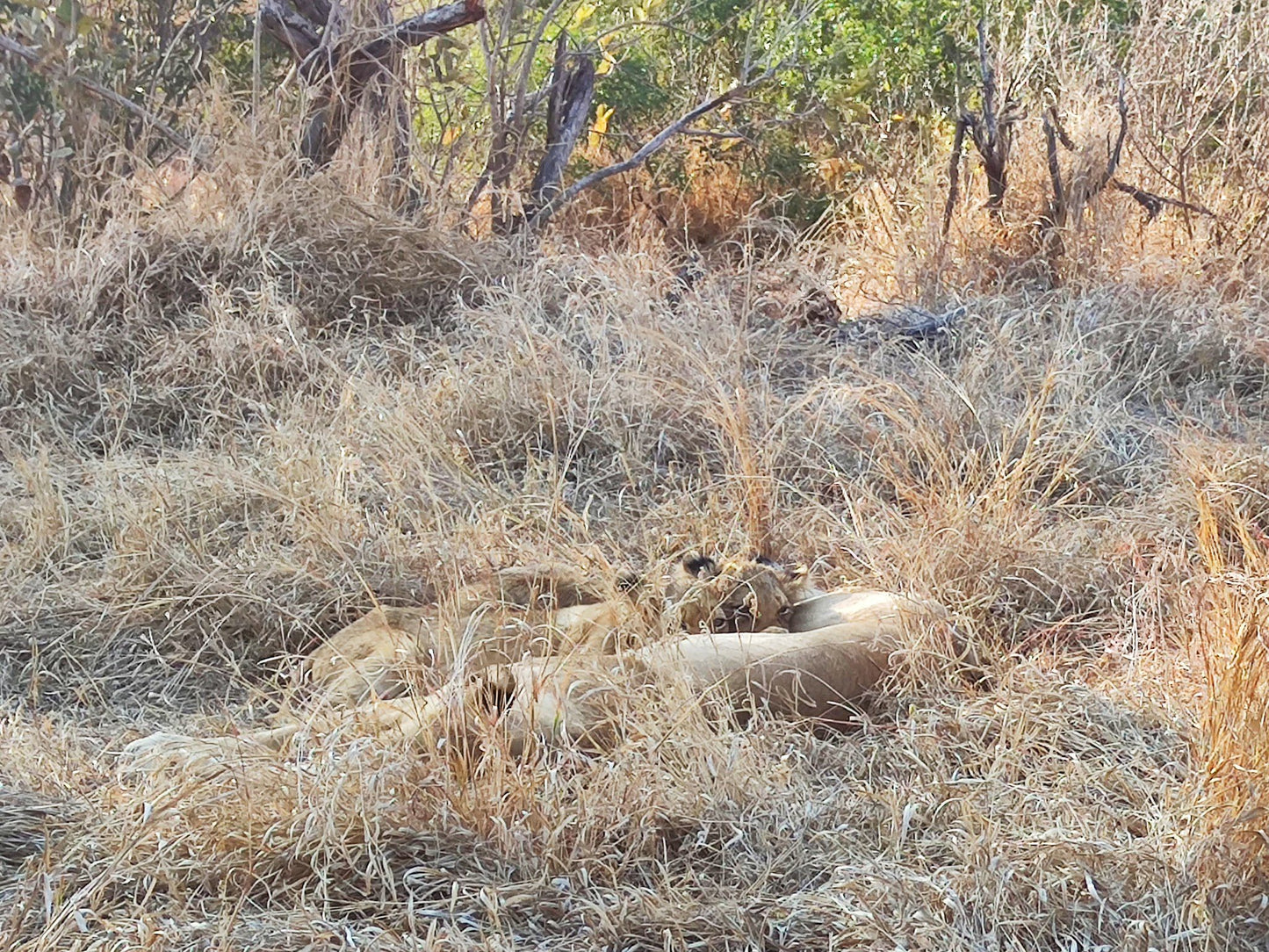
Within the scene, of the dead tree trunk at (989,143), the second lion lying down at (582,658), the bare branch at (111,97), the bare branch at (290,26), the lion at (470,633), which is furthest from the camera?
the dead tree trunk at (989,143)

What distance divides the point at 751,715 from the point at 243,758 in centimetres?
94

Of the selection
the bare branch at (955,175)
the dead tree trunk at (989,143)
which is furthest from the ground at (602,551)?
the dead tree trunk at (989,143)

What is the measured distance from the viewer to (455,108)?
614cm

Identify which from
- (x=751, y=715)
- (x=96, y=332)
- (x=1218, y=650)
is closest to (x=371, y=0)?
(x=96, y=332)

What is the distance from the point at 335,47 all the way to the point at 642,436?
8.11 ft

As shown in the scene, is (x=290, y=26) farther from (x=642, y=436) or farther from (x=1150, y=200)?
(x=1150, y=200)

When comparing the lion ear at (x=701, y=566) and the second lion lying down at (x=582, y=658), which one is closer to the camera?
the second lion lying down at (x=582, y=658)

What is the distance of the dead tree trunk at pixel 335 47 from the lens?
551 centimetres

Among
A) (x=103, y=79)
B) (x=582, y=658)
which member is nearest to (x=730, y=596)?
(x=582, y=658)

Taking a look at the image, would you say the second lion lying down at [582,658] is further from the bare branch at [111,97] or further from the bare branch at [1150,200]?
the bare branch at [1150,200]

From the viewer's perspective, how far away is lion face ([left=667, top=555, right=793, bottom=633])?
298 centimetres

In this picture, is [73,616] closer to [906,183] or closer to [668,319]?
[668,319]

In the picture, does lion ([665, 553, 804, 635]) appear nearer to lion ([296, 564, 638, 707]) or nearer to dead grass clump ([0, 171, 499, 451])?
lion ([296, 564, 638, 707])

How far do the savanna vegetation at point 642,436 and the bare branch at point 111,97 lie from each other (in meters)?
0.08
